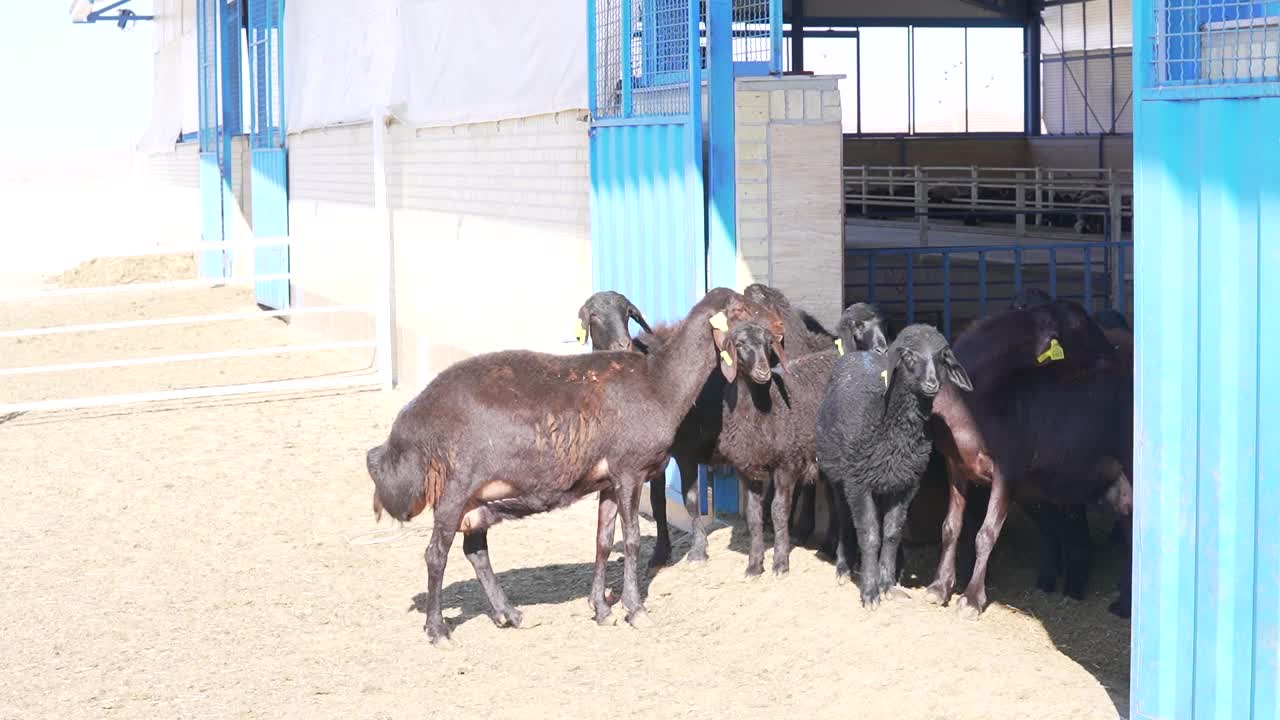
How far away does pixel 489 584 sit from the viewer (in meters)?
7.48

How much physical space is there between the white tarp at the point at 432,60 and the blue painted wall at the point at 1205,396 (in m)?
5.97

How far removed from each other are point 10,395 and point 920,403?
36.6 feet

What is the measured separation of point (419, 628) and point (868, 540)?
2021mm

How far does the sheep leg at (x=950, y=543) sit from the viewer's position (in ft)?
24.2

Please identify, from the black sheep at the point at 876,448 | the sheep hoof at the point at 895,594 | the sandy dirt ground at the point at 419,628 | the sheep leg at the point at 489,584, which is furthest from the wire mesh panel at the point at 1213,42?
the sheep leg at the point at 489,584

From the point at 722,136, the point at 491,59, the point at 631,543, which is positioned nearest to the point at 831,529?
the point at 631,543

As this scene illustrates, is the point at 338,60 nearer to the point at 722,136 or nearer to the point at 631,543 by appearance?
the point at 722,136

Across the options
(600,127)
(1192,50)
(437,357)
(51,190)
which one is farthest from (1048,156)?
(51,190)

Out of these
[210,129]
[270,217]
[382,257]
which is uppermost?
[210,129]

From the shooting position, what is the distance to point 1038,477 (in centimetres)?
723

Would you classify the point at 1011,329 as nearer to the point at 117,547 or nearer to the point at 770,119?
the point at 770,119

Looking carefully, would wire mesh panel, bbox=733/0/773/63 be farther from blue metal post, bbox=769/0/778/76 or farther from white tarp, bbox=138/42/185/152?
white tarp, bbox=138/42/185/152

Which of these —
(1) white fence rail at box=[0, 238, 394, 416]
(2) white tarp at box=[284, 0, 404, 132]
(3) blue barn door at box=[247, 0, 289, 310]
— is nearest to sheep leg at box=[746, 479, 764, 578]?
(1) white fence rail at box=[0, 238, 394, 416]

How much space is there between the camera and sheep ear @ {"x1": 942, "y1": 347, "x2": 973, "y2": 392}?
683 cm
